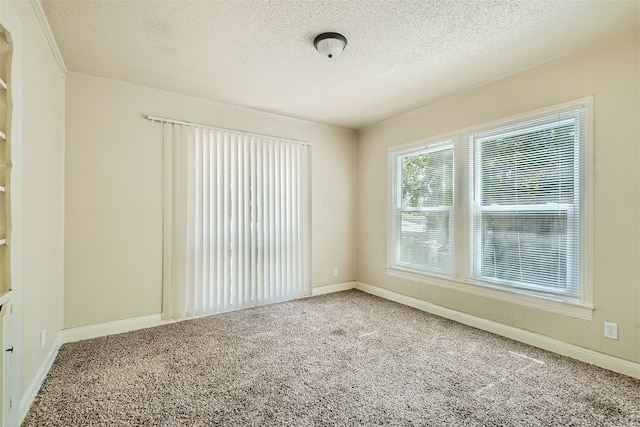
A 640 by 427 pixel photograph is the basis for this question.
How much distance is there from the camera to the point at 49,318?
2.37m

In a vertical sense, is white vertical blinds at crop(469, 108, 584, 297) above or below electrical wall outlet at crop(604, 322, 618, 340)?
above

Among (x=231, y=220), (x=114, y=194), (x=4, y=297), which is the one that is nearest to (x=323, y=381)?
(x=4, y=297)

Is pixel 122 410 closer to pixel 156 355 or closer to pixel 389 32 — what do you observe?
pixel 156 355

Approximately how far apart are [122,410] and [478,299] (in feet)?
10.6

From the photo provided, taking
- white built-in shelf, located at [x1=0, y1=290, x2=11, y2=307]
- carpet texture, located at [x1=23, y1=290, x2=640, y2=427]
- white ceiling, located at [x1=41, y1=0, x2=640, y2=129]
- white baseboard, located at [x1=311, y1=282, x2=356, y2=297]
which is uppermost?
white ceiling, located at [x1=41, y1=0, x2=640, y2=129]

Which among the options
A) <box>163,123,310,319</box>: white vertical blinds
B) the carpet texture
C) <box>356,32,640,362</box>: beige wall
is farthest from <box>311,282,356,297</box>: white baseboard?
<box>356,32,640,362</box>: beige wall

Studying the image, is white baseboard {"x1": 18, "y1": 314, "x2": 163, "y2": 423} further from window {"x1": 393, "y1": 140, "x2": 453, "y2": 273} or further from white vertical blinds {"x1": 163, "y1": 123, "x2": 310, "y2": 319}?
window {"x1": 393, "y1": 140, "x2": 453, "y2": 273}

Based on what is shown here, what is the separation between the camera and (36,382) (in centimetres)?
201

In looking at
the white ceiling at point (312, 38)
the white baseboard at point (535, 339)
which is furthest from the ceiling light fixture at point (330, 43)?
the white baseboard at point (535, 339)

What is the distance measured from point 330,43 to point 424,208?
92.5 inches

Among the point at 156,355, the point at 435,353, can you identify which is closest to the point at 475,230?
the point at 435,353

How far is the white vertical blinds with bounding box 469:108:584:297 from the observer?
2.56m

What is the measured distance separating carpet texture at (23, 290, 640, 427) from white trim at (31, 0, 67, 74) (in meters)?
2.51

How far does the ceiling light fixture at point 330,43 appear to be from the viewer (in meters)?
2.25
